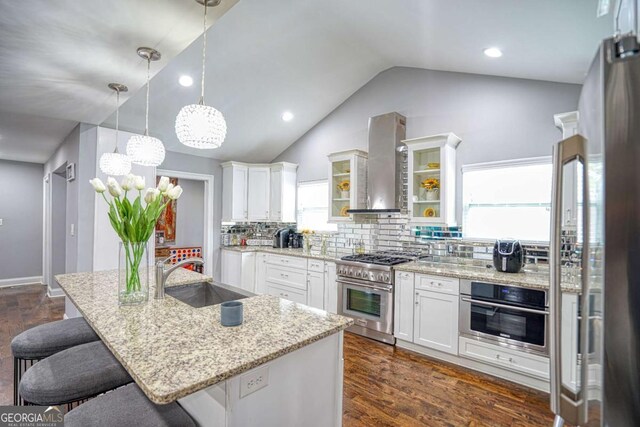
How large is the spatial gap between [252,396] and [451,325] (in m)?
2.39

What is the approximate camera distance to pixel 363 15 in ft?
9.86

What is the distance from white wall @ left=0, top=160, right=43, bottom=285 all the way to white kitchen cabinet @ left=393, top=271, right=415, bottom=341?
7.15 m

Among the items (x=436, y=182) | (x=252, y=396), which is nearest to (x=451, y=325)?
(x=436, y=182)

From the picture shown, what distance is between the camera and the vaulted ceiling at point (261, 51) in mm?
1787

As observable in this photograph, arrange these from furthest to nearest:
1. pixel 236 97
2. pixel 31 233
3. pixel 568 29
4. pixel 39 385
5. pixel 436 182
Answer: pixel 31 233, pixel 236 97, pixel 436 182, pixel 568 29, pixel 39 385

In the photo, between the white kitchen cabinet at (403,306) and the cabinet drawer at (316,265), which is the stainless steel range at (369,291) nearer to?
the white kitchen cabinet at (403,306)

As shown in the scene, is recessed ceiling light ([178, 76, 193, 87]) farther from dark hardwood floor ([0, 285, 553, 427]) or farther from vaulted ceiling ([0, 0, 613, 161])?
dark hardwood floor ([0, 285, 553, 427])

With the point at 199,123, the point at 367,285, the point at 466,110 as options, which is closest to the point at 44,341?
the point at 199,123

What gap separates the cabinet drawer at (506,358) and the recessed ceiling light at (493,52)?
2.57m

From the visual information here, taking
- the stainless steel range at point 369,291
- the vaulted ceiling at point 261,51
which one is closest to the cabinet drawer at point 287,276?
the stainless steel range at point 369,291

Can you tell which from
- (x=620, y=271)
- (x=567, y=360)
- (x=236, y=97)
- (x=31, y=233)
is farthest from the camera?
(x=31, y=233)

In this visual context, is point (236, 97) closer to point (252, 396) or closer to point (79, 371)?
point (79, 371)

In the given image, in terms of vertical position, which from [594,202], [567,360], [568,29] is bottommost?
[567,360]

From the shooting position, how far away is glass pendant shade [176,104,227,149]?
172 cm
